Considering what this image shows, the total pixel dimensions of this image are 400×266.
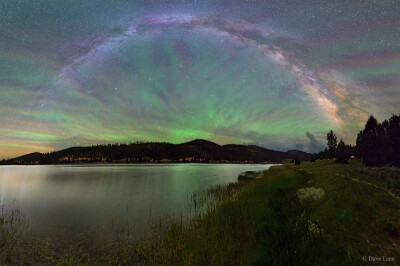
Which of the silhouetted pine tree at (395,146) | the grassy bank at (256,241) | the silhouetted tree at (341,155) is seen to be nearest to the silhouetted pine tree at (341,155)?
the silhouetted tree at (341,155)

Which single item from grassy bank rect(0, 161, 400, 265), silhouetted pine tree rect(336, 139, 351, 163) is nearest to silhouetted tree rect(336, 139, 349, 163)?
silhouetted pine tree rect(336, 139, 351, 163)

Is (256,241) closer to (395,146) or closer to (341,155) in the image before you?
(341,155)

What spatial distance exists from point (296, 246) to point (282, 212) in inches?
221

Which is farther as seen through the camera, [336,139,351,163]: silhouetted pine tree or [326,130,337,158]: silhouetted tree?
[326,130,337,158]: silhouetted tree

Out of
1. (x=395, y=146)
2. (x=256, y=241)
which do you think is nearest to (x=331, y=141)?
(x=395, y=146)

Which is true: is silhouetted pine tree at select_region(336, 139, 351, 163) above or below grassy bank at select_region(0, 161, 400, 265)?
above

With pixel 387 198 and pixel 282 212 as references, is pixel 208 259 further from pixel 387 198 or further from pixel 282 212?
pixel 387 198

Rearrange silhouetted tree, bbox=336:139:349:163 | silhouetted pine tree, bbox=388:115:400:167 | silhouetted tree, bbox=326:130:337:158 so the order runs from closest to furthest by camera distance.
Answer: silhouetted tree, bbox=336:139:349:163
silhouetted pine tree, bbox=388:115:400:167
silhouetted tree, bbox=326:130:337:158

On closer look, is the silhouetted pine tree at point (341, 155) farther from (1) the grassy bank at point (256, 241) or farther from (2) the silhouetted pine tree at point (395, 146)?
(1) the grassy bank at point (256, 241)

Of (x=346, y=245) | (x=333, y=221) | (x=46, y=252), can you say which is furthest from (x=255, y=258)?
(x=46, y=252)

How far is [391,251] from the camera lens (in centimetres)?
813

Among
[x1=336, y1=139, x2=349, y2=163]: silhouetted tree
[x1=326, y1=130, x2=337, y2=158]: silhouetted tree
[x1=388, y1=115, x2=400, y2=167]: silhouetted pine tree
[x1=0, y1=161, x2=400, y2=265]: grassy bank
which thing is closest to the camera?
[x1=0, y1=161, x2=400, y2=265]: grassy bank

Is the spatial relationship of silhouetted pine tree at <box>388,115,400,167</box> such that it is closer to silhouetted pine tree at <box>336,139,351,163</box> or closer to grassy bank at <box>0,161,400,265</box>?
silhouetted pine tree at <box>336,139,351,163</box>

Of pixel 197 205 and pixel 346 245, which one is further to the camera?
pixel 197 205
